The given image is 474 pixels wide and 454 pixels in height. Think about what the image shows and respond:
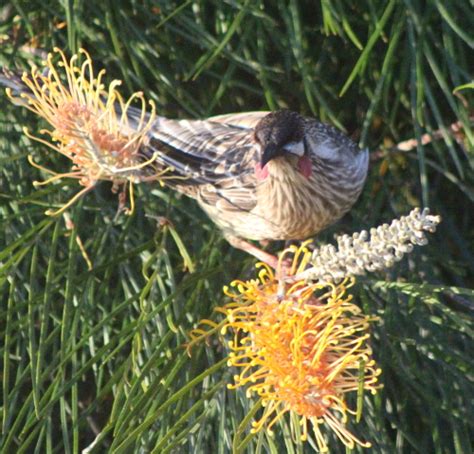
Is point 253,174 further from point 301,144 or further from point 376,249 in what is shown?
point 376,249

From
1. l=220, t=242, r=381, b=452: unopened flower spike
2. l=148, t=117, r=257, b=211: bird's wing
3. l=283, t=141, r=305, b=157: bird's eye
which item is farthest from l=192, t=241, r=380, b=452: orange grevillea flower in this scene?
l=148, t=117, r=257, b=211: bird's wing

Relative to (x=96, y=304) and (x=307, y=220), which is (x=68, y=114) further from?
(x=307, y=220)

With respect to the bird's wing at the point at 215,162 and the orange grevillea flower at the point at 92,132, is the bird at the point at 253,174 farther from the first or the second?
the orange grevillea flower at the point at 92,132

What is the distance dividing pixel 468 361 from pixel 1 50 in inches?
41.0

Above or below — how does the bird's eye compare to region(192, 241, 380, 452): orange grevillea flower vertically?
above

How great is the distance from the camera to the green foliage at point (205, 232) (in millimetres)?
1633

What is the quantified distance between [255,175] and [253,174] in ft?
0.05

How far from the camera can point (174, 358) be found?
63.8 inches

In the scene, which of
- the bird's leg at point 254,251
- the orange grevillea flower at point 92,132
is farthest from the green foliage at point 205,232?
the orange grevillea flower at point 92,132

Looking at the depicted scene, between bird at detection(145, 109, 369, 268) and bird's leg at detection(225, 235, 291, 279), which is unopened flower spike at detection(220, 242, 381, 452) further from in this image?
bird at detection(145, 109, 369, 268)

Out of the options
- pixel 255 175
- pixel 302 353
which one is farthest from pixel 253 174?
pixel 302 353

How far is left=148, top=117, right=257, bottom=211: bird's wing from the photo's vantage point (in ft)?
6.50

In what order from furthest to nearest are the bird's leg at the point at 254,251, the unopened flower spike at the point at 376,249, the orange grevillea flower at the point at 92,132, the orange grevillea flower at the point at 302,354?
1. the bird's leg at the point at 254,251
2. the orange grevillea flower at the point at 92,132
3. the orange grevillea flower at the point at 302,354
4. the unopened flower spike at the point at 376,249

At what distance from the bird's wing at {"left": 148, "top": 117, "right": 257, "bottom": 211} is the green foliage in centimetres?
4
